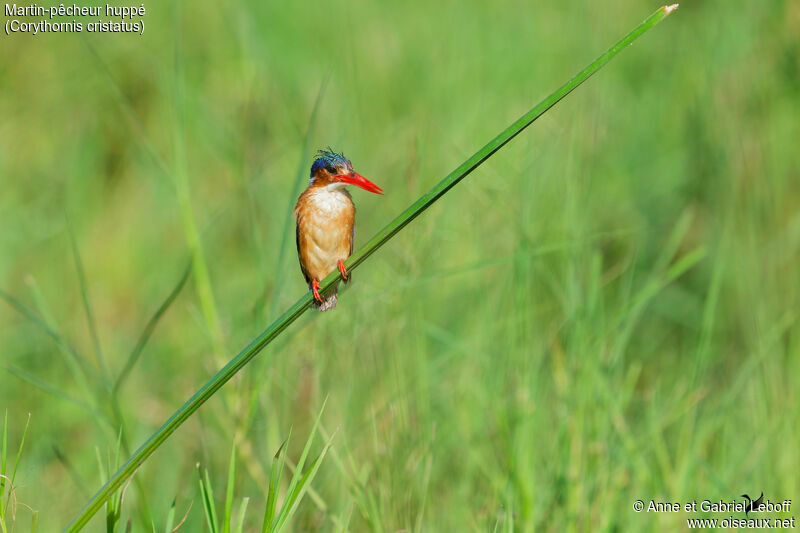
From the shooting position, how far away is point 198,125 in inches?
183

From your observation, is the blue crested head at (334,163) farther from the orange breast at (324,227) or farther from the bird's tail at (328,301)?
the bird's tail at (328,301)

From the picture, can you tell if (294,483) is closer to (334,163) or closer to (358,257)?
(358,257)

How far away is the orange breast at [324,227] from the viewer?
232 centimetres

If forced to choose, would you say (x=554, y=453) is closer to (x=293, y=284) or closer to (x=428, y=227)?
(x=428, y=227)

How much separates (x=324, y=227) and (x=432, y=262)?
0.76 metres

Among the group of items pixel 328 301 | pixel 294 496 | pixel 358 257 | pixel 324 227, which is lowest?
pixel 294 496

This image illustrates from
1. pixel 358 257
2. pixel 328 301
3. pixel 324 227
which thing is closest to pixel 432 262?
pixel 324 227

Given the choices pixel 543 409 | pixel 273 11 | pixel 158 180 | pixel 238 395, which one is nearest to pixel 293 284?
pixel 238 395

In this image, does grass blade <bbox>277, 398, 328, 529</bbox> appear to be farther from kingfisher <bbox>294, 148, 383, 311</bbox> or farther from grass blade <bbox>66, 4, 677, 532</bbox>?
kingfisher <bbox>294, 148, 383, 311</bbox>

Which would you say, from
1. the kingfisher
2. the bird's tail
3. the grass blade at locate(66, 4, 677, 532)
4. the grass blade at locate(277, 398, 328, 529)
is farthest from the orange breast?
the grass blade at locate(66, 4, 677, 532)

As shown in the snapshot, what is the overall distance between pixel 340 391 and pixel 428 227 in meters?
0.73

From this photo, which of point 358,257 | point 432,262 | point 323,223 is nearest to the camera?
point 358,257

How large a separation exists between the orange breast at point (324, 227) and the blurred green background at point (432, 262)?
0.14m

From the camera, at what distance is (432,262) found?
9.87 ft
